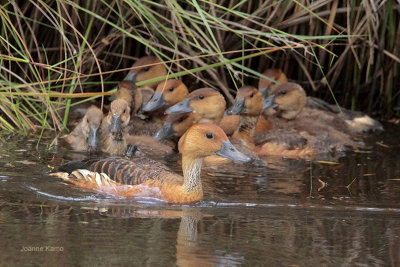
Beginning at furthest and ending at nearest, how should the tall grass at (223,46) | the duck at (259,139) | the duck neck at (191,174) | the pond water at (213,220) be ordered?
the duck at (259,139)
the tall grass at (223,46)
the duck neck at (191,174)
the pond water at (213,220)

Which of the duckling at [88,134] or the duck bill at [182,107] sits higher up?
the duck bill at [182,107]

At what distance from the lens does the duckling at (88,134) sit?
23.0 ft

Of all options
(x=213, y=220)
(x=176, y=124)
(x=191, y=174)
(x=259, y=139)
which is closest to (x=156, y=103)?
(x=176, y=124)

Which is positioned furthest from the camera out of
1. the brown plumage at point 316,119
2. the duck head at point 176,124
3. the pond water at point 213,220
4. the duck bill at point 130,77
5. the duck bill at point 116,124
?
the brown plumage at point 316,119

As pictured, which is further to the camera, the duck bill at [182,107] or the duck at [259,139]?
the duck at [259,139]

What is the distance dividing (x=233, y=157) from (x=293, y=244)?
1.46 meters

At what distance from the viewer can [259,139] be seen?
7.90 metres

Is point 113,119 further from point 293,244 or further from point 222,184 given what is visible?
point 293,244

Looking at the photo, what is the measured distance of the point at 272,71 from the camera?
28.1 feet

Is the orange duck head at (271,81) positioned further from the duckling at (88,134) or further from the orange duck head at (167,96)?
the duckling at (88,134)

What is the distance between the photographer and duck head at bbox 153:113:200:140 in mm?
7469

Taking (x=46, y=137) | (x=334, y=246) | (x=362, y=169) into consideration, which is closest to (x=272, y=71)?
(x=362, y=169)

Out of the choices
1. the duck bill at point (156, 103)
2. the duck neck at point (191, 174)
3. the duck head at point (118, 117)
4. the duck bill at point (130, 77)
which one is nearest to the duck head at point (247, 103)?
the duck bill at point (156, 103)

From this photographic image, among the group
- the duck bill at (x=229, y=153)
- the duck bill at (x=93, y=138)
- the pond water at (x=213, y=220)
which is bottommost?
the pond water at (x=213, y=220)
